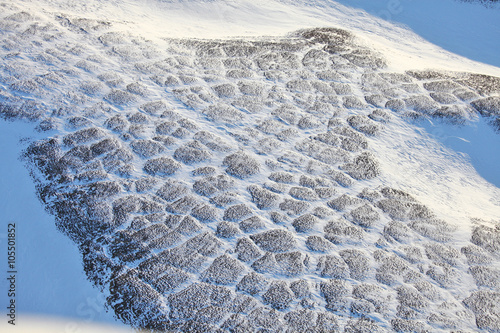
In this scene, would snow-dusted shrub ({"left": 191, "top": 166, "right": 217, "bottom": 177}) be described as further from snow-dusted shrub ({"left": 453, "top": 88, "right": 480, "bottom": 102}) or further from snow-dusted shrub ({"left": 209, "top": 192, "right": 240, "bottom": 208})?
snow-dusted shrub ({"left": 453, "top": 88, "right": 480, "bottom": 102})

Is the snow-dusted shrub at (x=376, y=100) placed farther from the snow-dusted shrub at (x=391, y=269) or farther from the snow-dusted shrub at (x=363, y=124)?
the snow-dusted shrub at (x=391, y=269)

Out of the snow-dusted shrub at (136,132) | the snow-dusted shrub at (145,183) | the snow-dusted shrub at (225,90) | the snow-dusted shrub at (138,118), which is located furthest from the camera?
the snow-dusted shrub at (225,90)

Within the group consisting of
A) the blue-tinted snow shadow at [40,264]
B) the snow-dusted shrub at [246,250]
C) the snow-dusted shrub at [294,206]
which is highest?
the snow-dusted shrub at [294,206]

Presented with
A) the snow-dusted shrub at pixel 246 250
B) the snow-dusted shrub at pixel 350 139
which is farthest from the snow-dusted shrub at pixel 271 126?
the snow-dusted shrub at pixel 246 250

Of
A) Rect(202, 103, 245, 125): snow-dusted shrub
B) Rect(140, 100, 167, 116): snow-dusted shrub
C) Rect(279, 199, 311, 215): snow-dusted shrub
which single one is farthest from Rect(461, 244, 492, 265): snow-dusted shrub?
Rect(140, 100, 167, 116): snow-dusted shrub

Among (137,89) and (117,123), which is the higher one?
(137,89)

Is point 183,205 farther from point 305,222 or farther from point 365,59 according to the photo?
point 365,59

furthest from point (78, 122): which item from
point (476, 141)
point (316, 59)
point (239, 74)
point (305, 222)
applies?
point (476, 141)
